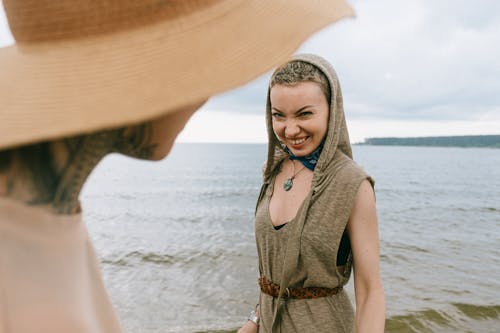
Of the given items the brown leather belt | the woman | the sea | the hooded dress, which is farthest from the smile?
the sea

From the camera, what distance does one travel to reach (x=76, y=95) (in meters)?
0.71

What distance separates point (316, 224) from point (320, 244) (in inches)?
4.0

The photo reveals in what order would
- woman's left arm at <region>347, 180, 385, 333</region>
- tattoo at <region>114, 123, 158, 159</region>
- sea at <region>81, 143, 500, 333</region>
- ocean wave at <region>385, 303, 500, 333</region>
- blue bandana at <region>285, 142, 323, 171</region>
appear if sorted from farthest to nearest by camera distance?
sea at <region>81, 143, 500, 333</region>, ocean wave at <region>385, 303, 500, 333</region>, blue bandana at <region>285, 142, 323, 171</region>, woman's left arm at <region>347, 180, 385, 333</region>, tattoo at <region>114, 123, 158, 159</region>

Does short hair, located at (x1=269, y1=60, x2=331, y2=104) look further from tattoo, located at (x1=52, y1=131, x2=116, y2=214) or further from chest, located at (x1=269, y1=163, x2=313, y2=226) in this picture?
tattoo, located at (x1=52, y1=131, x2=116, y2=214)

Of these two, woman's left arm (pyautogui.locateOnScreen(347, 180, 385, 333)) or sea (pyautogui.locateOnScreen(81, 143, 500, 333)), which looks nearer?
woman's left arm (pyautogui.locateOnScreen(347, 180, 385, 333))

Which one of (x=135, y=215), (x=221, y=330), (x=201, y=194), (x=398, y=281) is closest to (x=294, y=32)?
(x=221, y=330)

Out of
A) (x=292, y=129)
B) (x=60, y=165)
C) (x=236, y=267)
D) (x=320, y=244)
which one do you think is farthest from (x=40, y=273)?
(x=236, y=267)

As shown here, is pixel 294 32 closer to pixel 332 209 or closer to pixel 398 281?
pixel 332 209

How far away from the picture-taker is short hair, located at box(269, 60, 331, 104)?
2119 mm

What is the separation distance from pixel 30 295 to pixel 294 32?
754 millimetres

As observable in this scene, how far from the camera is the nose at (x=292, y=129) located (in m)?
2.14

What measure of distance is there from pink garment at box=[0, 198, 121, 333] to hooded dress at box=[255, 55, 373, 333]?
135 centimetres

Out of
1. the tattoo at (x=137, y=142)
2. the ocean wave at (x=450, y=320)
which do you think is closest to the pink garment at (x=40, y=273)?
the tattoo at (x=137, y=142)

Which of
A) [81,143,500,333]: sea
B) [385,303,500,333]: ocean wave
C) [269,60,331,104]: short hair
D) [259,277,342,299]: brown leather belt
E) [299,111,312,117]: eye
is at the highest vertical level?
[269,60,331,104]: short hair
